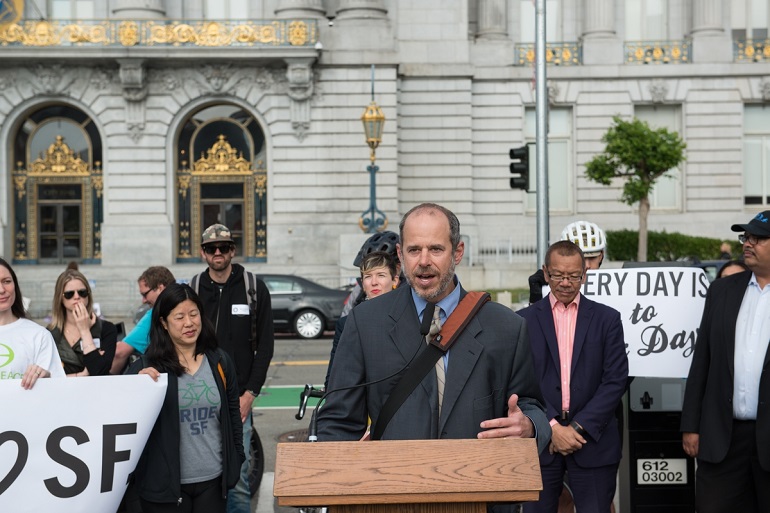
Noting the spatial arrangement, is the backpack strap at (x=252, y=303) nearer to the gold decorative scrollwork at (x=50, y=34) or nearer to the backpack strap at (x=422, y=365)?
the backpack strap at (x=422, y=365)

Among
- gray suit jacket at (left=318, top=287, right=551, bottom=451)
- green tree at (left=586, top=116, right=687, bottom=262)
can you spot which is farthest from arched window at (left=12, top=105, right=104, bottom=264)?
gray suit jacket at (left=318, top=287, right=551, bottom=451)

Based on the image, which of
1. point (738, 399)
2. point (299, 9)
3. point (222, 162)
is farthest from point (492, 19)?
point (738, 399)

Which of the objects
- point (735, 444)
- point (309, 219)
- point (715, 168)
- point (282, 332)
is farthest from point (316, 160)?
point (735, 444)

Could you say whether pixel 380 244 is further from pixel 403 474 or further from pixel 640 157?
pixel 640 157

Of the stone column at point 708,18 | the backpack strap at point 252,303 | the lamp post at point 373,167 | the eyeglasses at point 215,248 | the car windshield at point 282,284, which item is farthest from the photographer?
the stone column at point 708,18

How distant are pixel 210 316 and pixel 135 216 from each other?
93.7 ft

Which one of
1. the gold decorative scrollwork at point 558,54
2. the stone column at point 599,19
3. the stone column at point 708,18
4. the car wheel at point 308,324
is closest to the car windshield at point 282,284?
the car wheel at point 308,324

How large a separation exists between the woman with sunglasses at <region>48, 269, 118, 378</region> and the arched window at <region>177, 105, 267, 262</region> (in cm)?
2840

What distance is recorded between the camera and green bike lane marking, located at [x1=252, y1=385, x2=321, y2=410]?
14.5 meters

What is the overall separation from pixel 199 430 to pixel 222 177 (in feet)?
101

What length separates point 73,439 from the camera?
600 centimetres

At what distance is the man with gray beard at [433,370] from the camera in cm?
413

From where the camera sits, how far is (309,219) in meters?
35.5

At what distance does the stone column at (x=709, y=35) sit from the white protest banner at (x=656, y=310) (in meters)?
33.4
